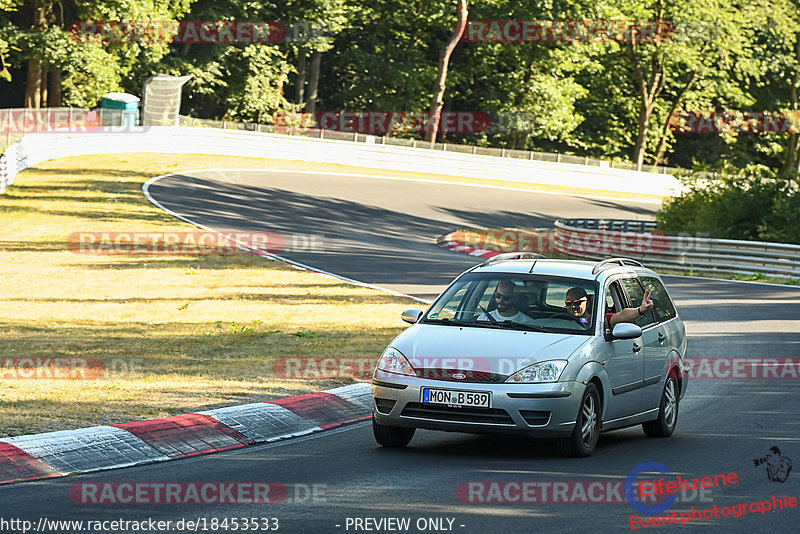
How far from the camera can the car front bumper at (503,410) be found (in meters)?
8.23

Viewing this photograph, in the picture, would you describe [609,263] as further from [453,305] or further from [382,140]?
[382,140]

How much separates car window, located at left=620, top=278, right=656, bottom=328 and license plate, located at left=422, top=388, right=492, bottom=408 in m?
2.26

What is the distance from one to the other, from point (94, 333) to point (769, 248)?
61.6ft

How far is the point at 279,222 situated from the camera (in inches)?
1275

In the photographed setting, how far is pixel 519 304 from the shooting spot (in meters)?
9.39

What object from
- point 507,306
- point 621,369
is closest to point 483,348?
point 507,306

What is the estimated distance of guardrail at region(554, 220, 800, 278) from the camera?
27.6 m

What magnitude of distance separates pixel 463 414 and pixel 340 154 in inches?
1680

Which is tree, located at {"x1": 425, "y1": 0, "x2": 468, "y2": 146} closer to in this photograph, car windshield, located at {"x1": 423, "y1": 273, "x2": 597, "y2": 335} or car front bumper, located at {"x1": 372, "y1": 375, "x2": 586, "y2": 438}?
car windshield, located at {"x1": 423, "y1": 273, "x2": 597, "y2": 335}

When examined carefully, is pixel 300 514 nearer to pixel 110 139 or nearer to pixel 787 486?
pixel 787 486

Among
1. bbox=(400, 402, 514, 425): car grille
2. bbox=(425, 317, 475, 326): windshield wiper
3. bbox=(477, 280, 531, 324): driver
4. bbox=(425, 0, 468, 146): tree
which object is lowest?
bbox=(400, 402, 514, 425): car grille

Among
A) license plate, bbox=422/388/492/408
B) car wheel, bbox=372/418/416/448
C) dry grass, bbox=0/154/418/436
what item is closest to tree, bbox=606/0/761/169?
dry grass, bbox=0/154/418/436

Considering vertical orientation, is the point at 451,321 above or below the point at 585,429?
above

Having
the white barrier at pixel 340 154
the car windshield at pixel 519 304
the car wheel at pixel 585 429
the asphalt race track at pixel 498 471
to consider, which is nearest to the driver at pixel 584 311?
the car windshield at pixel 519 304
